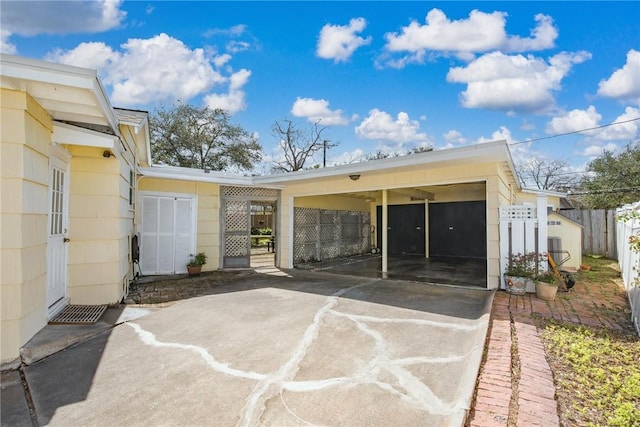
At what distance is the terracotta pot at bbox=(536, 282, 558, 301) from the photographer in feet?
17.1

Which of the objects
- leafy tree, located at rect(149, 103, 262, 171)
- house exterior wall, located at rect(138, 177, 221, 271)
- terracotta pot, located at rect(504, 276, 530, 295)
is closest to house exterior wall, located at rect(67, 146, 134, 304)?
house exterior wall, located at rect(138, 177, 221, 271)

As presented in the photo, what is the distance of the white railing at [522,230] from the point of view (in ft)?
19.3

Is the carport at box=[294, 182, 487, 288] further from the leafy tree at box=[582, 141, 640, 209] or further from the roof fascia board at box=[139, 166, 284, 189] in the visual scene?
the leafy tree at box=[582, 141, 640, 209]

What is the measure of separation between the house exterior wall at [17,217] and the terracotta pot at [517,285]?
6868 millimetres

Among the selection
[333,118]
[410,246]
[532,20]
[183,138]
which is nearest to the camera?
[532,20]

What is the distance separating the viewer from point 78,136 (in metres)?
4.05

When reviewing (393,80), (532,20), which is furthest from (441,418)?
(393,80)

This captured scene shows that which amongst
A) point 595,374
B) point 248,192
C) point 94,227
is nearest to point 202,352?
point 94,227

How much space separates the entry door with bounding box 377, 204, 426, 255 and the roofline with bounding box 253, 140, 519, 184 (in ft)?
22.8

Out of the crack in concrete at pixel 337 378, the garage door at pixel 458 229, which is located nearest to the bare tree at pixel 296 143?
the garage door at pixel 458 229

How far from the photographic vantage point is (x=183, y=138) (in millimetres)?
19781

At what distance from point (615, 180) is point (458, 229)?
1059 cm

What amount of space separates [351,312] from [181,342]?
7.57ft

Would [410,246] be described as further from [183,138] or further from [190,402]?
[183,138]
